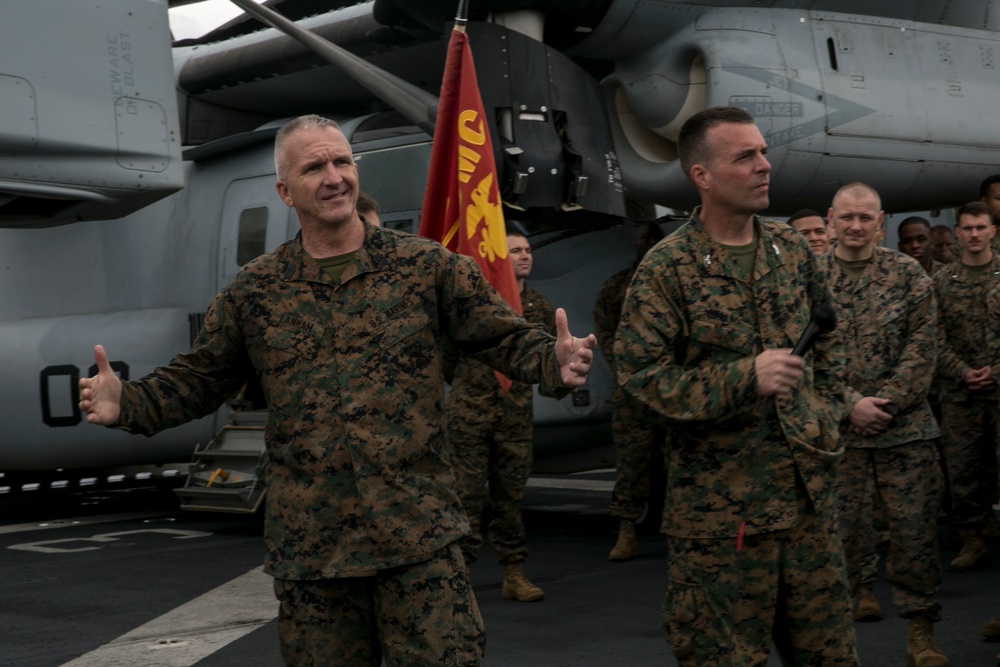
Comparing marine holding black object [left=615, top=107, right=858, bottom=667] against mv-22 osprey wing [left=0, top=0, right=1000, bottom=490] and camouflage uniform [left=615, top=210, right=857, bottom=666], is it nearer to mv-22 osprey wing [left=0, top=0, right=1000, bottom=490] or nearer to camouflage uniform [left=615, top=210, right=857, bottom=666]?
camouflage uniform [left=615, top=210, right=857, bottom=666]

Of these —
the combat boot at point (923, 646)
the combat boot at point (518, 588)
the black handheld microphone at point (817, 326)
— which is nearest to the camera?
the black handheld microphone at point (817, 326)

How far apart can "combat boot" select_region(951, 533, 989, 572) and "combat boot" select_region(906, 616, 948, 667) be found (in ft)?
5.97

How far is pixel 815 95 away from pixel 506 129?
182cm

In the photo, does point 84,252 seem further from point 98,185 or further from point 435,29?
point 435,29

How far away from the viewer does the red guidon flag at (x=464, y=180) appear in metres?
6.27

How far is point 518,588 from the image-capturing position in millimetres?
5988

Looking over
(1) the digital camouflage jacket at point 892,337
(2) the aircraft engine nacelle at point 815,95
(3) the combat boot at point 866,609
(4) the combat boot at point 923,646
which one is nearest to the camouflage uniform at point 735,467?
(4) the combat boot at point 923,646

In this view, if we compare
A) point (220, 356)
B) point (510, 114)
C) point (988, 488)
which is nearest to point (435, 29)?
point (510, 114)

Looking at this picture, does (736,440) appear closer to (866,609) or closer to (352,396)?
(352,396)

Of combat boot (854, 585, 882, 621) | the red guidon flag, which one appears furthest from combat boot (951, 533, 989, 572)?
the red guidon flag

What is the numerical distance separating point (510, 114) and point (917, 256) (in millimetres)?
2601

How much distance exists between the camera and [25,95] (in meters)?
6.46

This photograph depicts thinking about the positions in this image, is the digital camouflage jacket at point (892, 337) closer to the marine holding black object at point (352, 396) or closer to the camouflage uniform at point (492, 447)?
the camouflage uniform at point (492, 447)

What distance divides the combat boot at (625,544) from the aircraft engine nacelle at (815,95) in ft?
6.23
